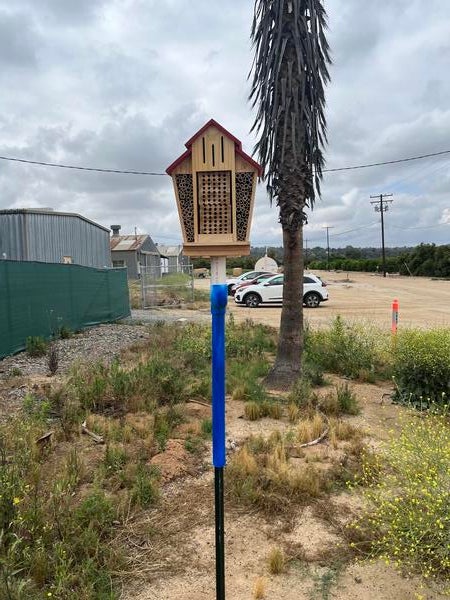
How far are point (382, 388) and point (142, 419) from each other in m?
3.83

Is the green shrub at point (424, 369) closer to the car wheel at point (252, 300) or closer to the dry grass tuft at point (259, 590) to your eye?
the dry grass tuft at point (259, 590)

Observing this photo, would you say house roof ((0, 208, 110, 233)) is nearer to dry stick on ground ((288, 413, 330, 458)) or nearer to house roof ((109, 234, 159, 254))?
dry stick on ground ((288, 413, 330, 458))

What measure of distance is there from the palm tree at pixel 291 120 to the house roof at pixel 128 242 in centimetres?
4196

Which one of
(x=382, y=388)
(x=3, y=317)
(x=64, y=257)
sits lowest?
(x=382, y=388)

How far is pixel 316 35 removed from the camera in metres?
6.82

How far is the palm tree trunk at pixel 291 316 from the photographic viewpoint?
7230 mm

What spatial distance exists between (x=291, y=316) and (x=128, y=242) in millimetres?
43703

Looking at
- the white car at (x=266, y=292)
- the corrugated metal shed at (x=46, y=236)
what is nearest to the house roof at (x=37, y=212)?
the corrugated metal shed at (x=46, y=236)

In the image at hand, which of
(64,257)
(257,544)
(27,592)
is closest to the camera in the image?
(27,592)

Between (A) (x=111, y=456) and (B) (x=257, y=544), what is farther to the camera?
(A) (x=111, y=456)

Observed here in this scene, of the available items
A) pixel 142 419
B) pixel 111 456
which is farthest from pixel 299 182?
pixel 111 456

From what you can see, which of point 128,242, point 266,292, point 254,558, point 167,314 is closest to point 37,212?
point 167,314

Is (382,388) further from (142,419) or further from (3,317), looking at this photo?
(3,317)

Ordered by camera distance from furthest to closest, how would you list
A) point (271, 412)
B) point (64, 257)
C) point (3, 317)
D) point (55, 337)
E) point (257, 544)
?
point (64, 257) < point (55, 337) < point (3, 317) < point (271, 412) < point (257, 544)
